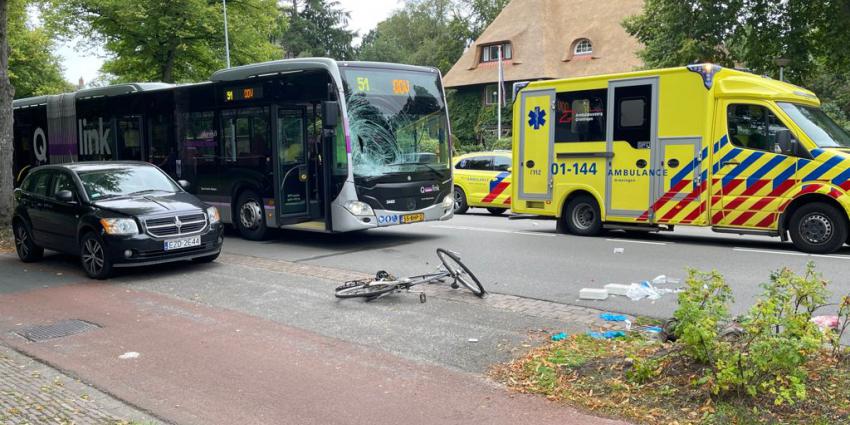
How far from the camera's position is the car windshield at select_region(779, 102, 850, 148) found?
1099cm

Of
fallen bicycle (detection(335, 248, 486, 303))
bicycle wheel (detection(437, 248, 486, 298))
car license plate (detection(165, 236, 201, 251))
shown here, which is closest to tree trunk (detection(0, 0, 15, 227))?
car license plate (detection(165, 236, 201, 251))

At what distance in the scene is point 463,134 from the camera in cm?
4894

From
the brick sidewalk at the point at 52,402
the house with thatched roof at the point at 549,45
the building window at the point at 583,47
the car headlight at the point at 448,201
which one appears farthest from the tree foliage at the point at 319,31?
the brick sidewalk at the point at 52,402

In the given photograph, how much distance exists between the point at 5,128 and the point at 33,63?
108ft

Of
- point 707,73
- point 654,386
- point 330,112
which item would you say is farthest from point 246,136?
point 654,386

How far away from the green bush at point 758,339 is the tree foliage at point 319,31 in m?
58.5

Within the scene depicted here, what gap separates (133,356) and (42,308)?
276 cm

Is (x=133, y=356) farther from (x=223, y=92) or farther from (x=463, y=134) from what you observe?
(x=463, y=134)

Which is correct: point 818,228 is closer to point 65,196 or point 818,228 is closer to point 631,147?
point 631,147

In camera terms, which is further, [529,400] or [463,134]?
[463,134]

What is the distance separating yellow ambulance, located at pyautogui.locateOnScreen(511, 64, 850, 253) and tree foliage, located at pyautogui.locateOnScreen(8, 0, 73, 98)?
36.5 m

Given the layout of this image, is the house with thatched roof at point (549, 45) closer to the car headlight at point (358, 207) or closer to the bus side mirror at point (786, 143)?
the bus side mirror at point (786, 143)

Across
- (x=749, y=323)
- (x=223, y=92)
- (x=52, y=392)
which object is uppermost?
(x=223, y=92)

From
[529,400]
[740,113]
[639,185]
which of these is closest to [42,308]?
[529,400]
